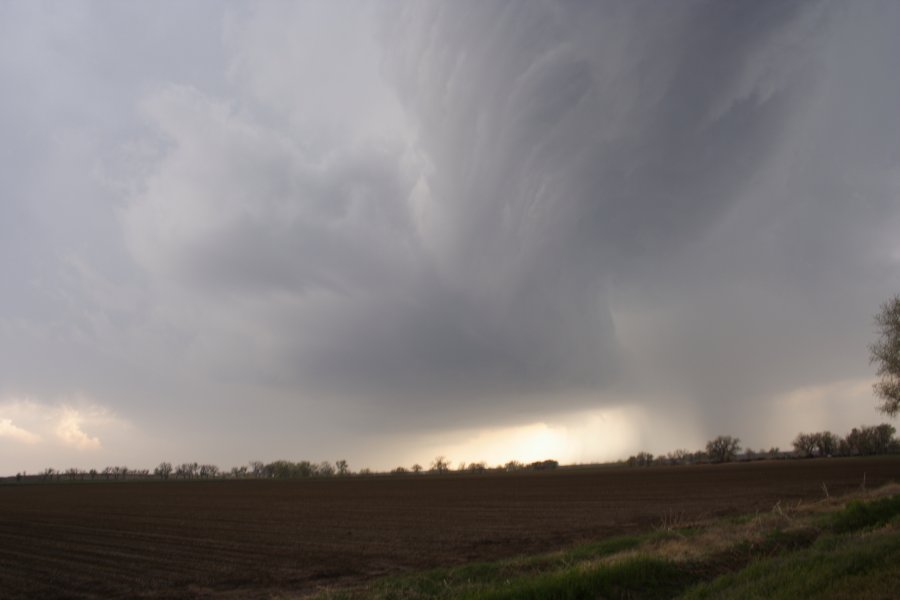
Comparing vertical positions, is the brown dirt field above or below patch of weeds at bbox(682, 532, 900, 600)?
below

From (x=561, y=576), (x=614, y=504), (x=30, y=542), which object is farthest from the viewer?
(x=614, y=504)

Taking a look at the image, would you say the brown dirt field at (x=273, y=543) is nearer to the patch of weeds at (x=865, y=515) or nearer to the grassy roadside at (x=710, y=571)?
the grassy roadside at (x=710, y=571)

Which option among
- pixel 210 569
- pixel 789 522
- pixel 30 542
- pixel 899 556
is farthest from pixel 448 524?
pixel 899 556

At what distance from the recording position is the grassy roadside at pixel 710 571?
10.3 metres

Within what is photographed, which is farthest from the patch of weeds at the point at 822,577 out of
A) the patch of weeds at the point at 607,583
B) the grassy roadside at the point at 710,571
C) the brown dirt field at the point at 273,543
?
the brown dirt field at the point at 273,543

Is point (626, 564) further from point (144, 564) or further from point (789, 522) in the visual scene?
point (144, 564)

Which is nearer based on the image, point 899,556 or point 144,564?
point 899,556

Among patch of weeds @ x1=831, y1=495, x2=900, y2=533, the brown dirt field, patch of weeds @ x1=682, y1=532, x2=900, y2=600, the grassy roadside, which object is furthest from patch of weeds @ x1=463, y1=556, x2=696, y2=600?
patch of weeds @ x1=831, y1=495, x2=900, y2=533

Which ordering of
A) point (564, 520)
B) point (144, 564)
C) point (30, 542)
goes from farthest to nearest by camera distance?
point (564, 520) → point (30, 542) → point (144, 564)

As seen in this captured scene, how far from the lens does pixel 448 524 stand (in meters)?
35.5

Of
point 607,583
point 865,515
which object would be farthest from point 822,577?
point 865,515

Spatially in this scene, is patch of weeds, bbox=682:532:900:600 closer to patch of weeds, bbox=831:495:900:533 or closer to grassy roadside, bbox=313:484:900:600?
grassy roadside, bbox=313:484:900:600

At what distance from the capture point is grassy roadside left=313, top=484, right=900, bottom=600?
404 inches

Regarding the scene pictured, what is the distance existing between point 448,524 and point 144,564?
17.7 metres
